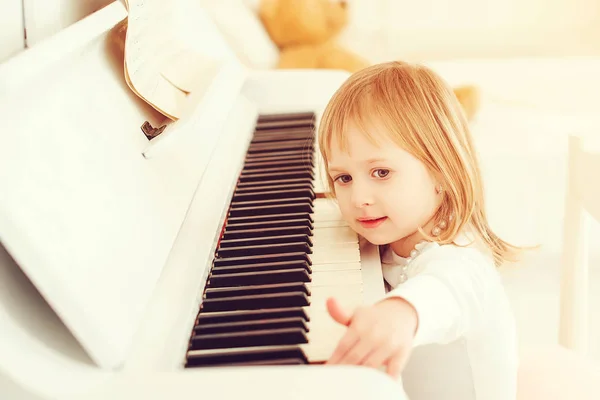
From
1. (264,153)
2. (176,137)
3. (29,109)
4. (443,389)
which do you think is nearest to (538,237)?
(264,153)

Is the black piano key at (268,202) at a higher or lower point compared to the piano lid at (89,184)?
lower

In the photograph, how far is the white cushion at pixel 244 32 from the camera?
99.0 inches

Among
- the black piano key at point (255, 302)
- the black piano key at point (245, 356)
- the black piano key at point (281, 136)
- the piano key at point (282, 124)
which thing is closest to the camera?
the black piano key at point (245, 356)

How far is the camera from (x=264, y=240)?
113cm

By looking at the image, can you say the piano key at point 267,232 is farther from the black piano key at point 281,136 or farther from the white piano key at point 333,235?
the black piano key at point 281,136

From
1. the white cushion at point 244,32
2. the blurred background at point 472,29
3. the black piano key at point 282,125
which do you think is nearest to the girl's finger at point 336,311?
the black piano key at point 282,125

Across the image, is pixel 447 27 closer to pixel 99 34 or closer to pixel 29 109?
pixel 99 34

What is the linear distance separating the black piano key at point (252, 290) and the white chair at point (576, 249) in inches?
27.3

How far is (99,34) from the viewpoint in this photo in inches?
41.4

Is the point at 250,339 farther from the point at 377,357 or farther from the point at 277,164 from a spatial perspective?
the point at 277,164

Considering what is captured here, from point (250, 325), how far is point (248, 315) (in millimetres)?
28

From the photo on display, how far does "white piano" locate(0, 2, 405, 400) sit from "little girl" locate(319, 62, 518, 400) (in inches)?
3.3

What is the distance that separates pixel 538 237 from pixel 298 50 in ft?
4.22

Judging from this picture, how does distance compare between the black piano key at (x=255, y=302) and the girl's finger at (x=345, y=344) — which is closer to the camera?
the girl's finger at (x=345, y=344)
